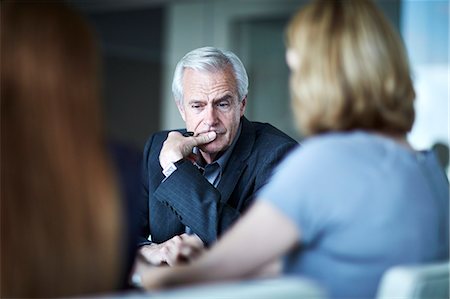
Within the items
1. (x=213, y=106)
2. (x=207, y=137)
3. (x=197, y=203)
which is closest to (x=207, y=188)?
(x=197, y=203)

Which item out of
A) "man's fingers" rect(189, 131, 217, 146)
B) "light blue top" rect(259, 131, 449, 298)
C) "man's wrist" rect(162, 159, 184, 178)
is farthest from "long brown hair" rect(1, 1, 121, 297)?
→ "man's fingers" rect(189, 131, 217, 146)

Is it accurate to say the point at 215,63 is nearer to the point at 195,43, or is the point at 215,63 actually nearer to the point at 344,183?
the point at 344,183

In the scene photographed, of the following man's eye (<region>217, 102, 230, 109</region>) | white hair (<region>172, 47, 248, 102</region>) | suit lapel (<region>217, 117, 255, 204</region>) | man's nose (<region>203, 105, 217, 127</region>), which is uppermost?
white hair (<region>172, 47, 248, 102</region>)

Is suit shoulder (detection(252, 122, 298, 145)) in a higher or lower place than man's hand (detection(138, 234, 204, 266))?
higher

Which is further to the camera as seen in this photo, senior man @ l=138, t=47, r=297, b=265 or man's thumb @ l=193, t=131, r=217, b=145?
man's thumb @ l=193, t=131, r=217, b=145

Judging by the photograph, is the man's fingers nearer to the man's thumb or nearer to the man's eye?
the man's thumb

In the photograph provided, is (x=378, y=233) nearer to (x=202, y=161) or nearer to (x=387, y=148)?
(x=387, y=148)

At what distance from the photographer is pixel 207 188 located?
2.80 metres

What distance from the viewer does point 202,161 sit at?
3342mm

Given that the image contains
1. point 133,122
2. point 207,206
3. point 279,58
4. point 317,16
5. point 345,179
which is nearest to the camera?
point 345,179

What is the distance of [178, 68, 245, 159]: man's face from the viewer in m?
3.29

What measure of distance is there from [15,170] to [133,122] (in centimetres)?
601

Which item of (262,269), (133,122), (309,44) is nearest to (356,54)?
(309,44)

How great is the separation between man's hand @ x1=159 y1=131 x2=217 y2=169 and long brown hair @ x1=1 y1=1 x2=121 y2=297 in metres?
1.38
